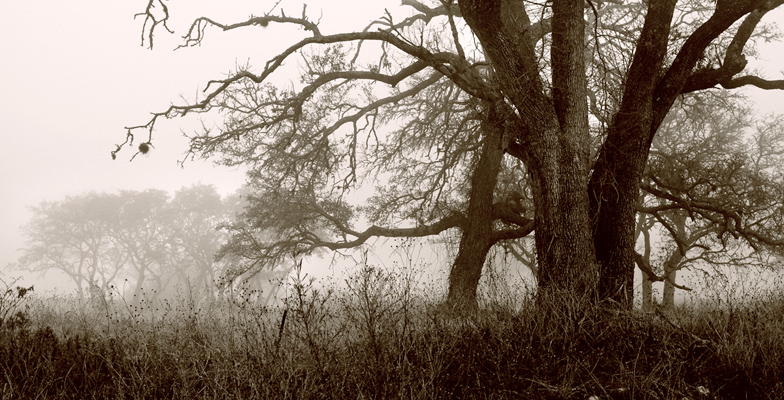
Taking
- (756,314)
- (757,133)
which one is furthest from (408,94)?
(757,133)

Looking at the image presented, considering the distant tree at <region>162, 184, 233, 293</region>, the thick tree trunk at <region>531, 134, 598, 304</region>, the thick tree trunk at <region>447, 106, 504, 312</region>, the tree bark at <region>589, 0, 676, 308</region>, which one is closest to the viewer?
the thick tree trunk at <region>531, 134, 598, 304</region>

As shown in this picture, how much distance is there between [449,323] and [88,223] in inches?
1579

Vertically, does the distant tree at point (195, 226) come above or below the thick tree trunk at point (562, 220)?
above

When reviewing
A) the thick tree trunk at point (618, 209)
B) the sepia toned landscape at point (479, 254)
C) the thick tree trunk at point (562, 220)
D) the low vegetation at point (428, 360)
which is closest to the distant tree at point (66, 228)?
the sepia toned landscape at point (479, 254)

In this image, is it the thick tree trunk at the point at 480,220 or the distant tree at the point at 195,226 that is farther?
the distant tree at the point at 195,226

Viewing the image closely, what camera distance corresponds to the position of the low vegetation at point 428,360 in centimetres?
334

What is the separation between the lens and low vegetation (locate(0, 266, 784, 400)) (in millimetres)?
3342

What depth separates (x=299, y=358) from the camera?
13.5 ft

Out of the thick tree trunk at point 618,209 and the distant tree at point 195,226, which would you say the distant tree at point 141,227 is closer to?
the distant tree at point 195,226

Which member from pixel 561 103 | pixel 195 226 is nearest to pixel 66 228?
pixel 195 226

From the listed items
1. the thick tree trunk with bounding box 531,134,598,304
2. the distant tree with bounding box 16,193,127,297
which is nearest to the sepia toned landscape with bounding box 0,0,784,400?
the thick tree trunk with bounding box 531,134,598,304

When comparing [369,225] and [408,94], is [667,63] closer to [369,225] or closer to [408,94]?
[408,94]

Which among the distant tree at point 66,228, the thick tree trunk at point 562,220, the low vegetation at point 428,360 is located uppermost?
the distant tree at point 66,228

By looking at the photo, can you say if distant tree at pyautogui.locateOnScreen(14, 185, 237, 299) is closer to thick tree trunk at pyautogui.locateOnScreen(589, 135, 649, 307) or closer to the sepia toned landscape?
the sepia toned landscape
